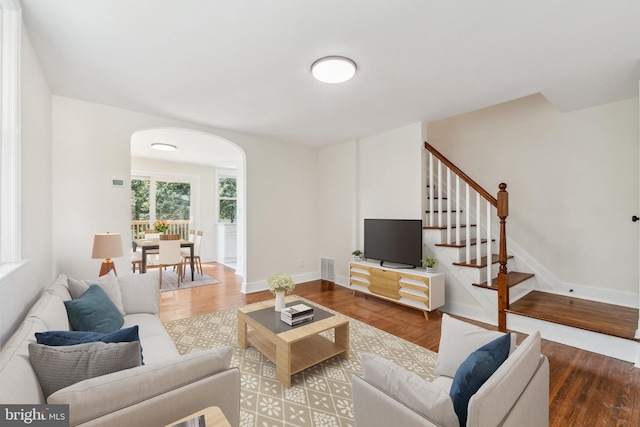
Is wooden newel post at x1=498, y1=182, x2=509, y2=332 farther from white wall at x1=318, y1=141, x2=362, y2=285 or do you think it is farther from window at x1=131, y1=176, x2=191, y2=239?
window at x1=131, y1=176, x2=191, y2=239

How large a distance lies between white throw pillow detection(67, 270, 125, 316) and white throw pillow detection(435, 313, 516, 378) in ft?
8.24

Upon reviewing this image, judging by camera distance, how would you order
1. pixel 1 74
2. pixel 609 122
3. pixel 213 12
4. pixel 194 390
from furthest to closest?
pixel 609 122 < pixel 213 12 < pixel 1 74 < pixel 194 390

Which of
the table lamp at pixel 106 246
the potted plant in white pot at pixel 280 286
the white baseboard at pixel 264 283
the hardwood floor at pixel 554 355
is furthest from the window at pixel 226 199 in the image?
the potted plant in white pot at pixel 280 286

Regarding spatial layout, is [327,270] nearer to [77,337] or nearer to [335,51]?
[335,51]

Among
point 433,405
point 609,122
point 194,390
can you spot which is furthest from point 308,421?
point 609,122

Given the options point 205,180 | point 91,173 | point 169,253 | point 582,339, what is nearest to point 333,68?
point 91,173

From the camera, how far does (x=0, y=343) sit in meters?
1.36

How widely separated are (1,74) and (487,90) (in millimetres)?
3857

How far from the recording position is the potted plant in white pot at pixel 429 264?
3684mm

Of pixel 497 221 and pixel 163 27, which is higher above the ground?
pixel 163 27

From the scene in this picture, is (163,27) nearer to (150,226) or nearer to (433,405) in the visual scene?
(433,405)

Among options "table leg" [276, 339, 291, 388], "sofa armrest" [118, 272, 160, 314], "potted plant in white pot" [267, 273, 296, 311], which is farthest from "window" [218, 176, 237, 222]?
"table leg" [276, 339, 291, 388]

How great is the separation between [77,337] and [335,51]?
2.39 metres

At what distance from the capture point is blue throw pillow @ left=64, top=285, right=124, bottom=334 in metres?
1.87
